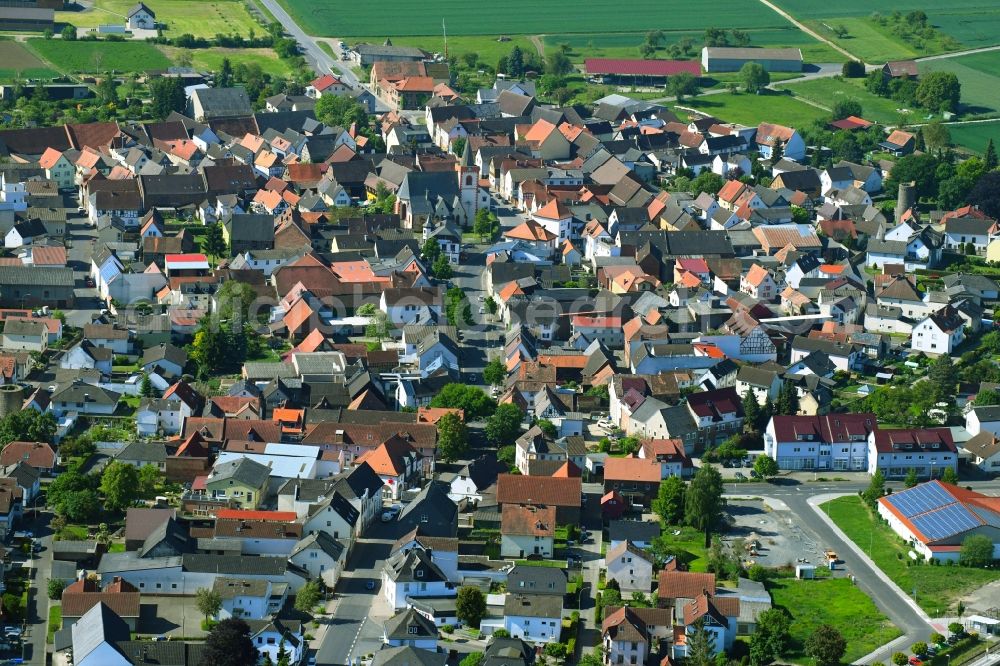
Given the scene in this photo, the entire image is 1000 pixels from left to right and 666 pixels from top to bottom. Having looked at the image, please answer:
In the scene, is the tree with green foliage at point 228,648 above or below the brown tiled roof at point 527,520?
above

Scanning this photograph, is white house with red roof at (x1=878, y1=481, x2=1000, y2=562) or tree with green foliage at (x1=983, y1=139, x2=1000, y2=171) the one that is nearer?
white house with red roof at (x1=878, y1=481, x2=1000, y2=562)

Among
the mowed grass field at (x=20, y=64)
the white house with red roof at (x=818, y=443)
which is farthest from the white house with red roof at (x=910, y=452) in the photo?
the mowed grass field at (x=20, y=64)

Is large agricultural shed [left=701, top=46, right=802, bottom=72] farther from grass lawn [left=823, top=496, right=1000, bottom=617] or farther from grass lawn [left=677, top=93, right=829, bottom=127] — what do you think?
grass lawn [left=823, top=496, right=1000, bottom=617]

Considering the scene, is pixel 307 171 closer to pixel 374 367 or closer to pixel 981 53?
pixel 374 367

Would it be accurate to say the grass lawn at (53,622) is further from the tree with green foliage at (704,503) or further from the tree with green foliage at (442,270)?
the tree with green foliage at (442,270)

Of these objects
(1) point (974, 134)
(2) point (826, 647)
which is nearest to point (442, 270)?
(2) point (826, 647)

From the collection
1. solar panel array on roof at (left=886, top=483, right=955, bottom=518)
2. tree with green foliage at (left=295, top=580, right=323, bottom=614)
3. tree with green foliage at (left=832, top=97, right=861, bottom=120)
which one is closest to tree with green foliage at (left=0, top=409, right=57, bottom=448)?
tree with green foliage at (left=295, top=580, right=323, bottom=614)
